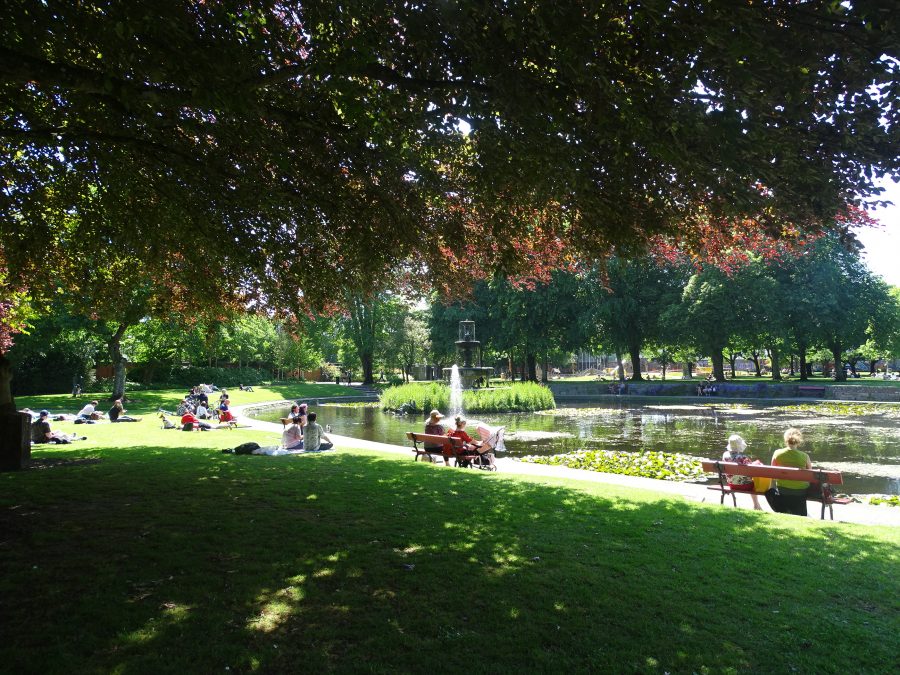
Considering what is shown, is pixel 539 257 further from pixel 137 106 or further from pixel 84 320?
pixel 84 320

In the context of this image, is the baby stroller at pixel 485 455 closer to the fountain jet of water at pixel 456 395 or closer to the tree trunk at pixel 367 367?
the fountain jet of water at pixel 456 395

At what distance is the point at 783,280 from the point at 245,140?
44408 millimetres

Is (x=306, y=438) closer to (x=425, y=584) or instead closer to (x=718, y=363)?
(x=425, y=584)

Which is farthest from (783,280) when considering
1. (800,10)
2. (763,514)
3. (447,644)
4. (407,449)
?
(447,644)

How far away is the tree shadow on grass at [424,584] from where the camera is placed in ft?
12.0

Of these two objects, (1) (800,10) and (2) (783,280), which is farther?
(2) (783,280)

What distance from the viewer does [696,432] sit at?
19.3 metres

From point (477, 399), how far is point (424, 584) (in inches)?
974

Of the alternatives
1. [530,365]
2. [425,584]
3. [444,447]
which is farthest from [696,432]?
[530,365]

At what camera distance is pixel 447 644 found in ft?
12.3

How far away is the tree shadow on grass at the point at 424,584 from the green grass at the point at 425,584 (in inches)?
0.8

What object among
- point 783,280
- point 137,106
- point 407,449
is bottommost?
point 407,449

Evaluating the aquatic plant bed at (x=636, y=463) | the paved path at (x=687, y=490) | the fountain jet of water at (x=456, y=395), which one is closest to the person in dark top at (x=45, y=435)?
the paved path at (x=687, y=490)

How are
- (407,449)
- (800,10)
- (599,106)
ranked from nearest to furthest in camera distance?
(800,10)
(599,106)
(407,449)
